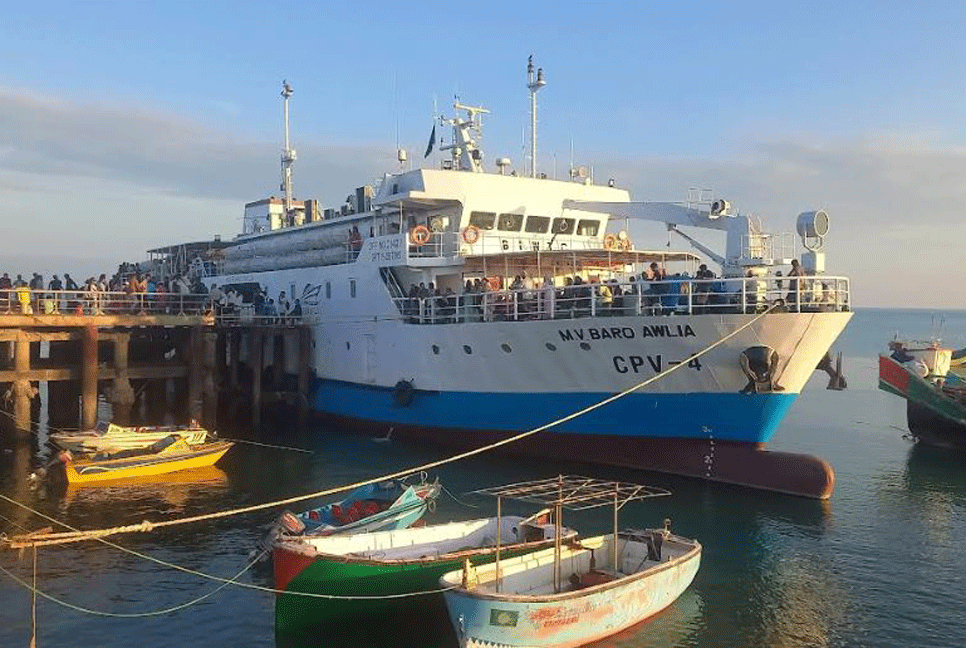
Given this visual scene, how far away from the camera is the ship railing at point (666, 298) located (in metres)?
20.2

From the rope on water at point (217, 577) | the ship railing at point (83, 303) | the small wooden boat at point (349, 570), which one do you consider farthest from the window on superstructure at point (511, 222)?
the small wooden boat at point (349, 570)

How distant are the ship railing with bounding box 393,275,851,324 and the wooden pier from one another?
11.1 metres

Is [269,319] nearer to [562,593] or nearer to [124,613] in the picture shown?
[124,613]

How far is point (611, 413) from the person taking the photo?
22.6 metres

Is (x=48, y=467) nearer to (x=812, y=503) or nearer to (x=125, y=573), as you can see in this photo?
(x=125, y=573)

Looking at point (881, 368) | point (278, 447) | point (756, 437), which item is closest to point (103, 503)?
point (278, 447)

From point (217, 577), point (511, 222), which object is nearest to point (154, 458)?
point (217, 577)

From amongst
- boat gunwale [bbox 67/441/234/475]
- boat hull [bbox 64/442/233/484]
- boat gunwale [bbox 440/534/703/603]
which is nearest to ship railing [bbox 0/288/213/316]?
Result: boat gunwale [bbox 67/441/234/475]

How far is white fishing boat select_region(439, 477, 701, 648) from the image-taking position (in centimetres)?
1143

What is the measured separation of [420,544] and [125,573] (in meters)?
5.66

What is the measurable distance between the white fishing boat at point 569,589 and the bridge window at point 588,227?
17.3 m

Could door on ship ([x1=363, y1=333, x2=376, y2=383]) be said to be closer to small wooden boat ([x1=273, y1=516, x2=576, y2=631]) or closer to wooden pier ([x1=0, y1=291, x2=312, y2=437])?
wooden pier ([x1=0, y1=291, x2=312, y2=437])

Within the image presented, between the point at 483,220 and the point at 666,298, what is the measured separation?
9237 millimetres

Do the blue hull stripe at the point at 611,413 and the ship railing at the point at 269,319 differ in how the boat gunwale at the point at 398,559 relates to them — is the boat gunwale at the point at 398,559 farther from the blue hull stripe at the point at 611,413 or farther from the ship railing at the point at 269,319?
the ship railing at the point at 269,319
